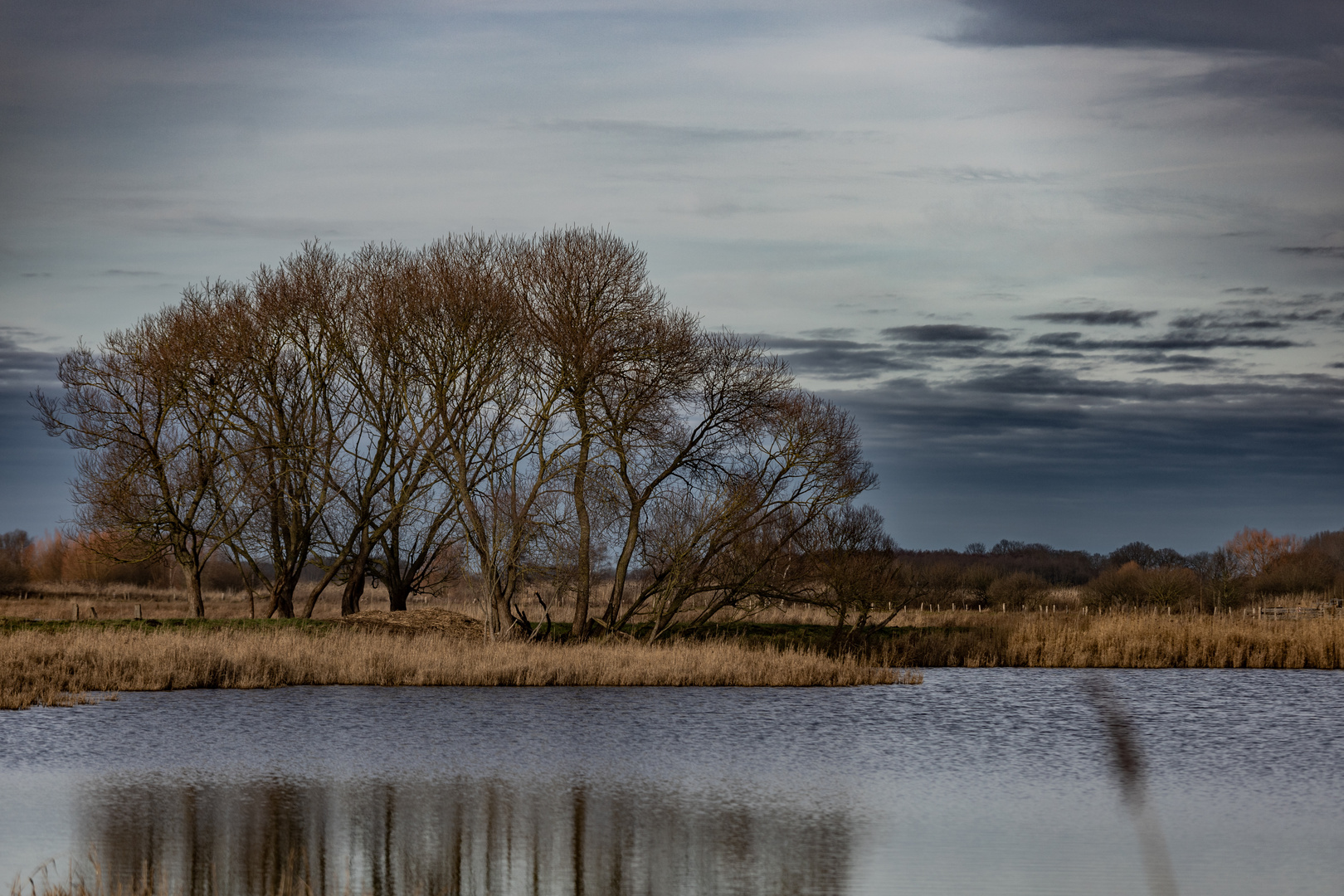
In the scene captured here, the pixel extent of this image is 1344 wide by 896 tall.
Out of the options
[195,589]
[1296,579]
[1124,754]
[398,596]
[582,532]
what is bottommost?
[1296,579]

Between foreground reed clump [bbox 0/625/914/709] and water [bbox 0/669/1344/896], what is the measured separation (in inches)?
80.9

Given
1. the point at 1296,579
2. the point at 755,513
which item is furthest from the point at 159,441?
the point at 1296,579

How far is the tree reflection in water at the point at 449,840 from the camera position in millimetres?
10719

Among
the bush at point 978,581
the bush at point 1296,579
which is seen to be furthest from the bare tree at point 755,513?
the bush at point 1296,579

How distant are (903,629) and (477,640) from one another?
15.8 meters

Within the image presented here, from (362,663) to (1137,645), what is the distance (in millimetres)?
23392

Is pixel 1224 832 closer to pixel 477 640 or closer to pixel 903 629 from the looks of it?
pixel 477 640

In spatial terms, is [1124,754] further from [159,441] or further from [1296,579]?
[1296,579]

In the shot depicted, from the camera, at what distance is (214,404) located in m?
40.8

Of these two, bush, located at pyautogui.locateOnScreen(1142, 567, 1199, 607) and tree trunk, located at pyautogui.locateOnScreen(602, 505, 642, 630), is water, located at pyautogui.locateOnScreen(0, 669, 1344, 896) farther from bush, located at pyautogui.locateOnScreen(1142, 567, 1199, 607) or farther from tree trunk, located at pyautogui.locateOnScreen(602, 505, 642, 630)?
bush, located at pyautogui.locateOnScreen(1142, 567, 1199, 607)

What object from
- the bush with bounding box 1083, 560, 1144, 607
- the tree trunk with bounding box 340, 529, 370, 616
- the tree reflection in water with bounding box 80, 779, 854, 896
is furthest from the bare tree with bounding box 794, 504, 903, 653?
the bush with bounding box 1083, 560, 1144, 607

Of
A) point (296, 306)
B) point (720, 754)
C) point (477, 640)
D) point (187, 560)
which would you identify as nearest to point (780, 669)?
point (477, 640)

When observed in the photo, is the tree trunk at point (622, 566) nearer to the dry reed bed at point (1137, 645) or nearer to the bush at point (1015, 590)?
the dry reed bed at point (1137, 645)

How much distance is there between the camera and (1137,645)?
37156 mm
